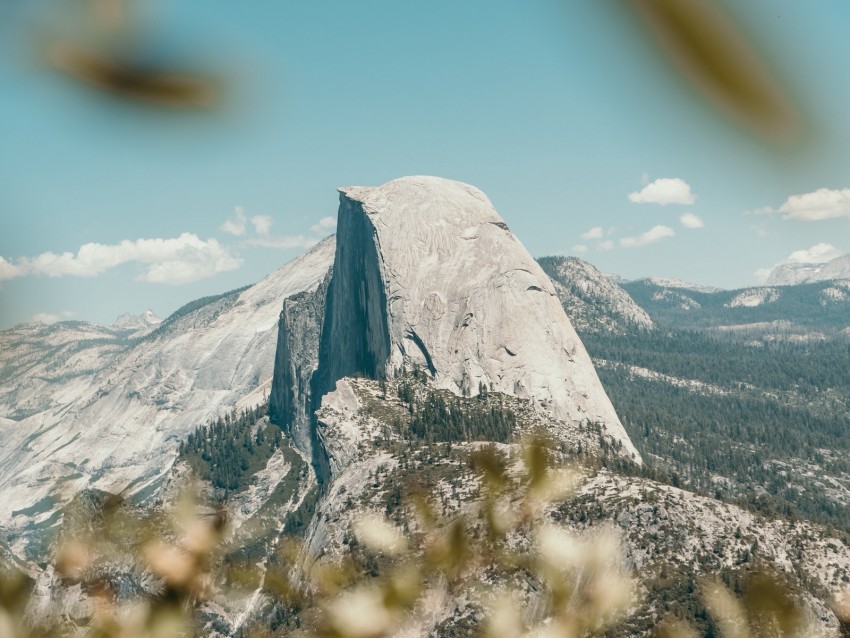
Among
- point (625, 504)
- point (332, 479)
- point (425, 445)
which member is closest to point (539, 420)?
point (425, 445)

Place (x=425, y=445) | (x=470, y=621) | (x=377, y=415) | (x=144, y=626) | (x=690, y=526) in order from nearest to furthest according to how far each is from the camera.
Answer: (x=144, y=626)
(x=470, y=621)
(x=690, y=526)
(x=425, y=445)
(x=377, y=415)

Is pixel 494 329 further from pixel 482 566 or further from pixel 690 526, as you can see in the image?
pixel 482 566

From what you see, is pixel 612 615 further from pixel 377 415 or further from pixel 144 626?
pixel 377 415

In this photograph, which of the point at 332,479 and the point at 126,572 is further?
the point at 332,479

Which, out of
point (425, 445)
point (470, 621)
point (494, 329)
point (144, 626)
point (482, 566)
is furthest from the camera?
point (494, 329)

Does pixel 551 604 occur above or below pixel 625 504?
above

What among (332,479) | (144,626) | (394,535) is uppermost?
(394,535)

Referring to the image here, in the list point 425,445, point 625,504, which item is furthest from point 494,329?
point 625,504
